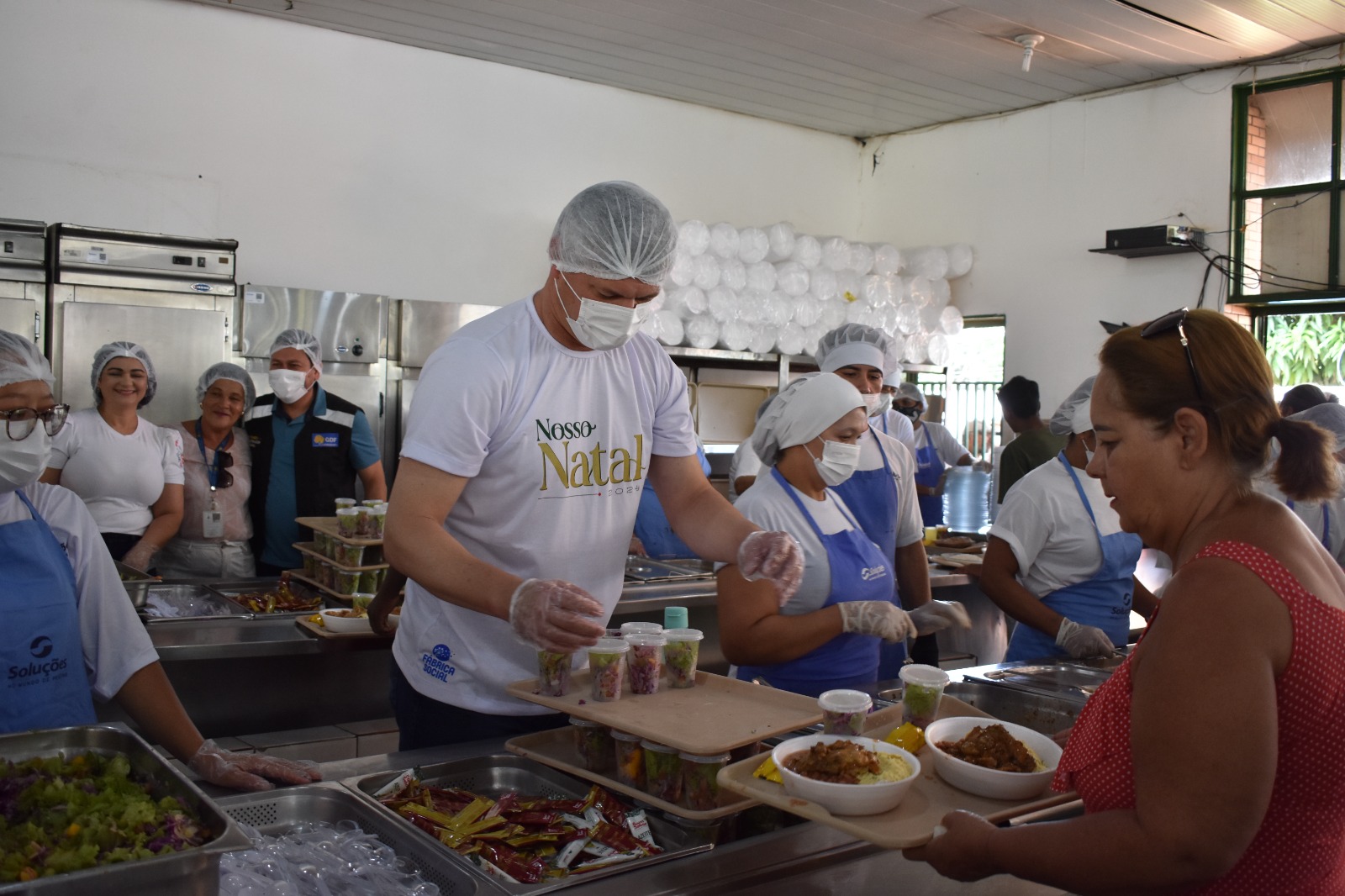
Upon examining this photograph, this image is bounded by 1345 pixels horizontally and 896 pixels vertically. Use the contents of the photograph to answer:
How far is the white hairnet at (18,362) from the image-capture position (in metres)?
2.10

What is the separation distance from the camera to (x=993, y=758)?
1696 millimetres

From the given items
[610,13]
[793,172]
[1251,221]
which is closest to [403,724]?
[610,13]

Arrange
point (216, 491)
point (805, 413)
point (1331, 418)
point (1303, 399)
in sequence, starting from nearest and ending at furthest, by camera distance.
A: point (805, 413) → point (1331, 418) → point (216, 491) → point (1303, 399)

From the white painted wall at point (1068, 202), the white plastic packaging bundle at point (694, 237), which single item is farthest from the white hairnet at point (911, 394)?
the white plastic packaging bundle at point (694, 237)

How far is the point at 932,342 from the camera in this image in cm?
825

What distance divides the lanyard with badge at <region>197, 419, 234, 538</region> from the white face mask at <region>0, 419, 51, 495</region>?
101 inches

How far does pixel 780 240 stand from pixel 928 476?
2001mm

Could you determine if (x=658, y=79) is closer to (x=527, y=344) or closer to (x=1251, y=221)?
(x=1251, y=221)

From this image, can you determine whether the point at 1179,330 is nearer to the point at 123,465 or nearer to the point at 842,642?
the point at 842,642

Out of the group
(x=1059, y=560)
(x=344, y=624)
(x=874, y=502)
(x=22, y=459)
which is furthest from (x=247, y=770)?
(x=1059, y=560)

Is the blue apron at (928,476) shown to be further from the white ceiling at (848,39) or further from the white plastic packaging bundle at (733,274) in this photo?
the white ceiling at (848,39)

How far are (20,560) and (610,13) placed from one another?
509 centimetres

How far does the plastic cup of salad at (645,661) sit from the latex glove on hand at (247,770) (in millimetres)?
595

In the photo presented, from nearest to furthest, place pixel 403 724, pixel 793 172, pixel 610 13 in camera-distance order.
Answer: pixel 403 724 → pixel 610 13 → pixel 793 172
